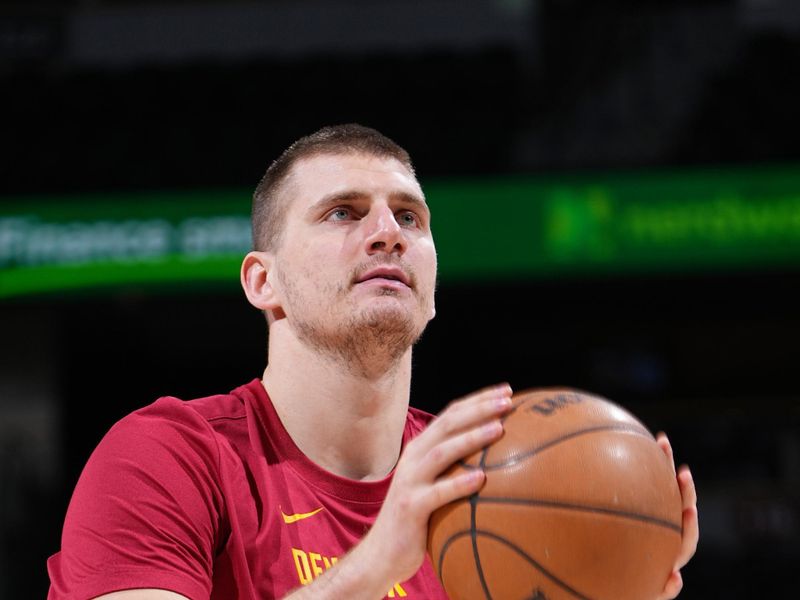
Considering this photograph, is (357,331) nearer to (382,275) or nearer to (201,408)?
(382,275)

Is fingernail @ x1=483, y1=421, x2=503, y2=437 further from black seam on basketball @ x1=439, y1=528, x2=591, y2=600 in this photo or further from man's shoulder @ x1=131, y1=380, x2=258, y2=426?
man's shoulder @ x1=131, y1=380, x2=258, y2=426

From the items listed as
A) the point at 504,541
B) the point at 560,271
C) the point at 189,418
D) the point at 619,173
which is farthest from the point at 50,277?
the point at 504,541

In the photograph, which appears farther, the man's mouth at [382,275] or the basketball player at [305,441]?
the man's mouth at [382,275]

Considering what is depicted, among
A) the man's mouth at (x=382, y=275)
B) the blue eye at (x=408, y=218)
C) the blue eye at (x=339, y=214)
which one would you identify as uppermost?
the blue eye at (x=339, y=214)

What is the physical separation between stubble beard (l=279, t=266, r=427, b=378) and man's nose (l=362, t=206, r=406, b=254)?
0.12 metres

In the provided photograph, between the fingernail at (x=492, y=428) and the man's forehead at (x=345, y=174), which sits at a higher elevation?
the man's forehead at (x=345, y=174)

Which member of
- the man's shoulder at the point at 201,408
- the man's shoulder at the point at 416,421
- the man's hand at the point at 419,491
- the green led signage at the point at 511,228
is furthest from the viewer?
the green led signage at the point at 511,228

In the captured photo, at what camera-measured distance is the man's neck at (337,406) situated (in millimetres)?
2699

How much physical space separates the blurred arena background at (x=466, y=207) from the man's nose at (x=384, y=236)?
6382 millimetres

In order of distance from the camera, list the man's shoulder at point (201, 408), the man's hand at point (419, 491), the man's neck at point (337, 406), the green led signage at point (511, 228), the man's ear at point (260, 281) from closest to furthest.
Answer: the man's hand at point (419, 491), the man's shoulder at point (201, 408), the man's neck at point (337, 406), the man's ear at point (260, 281), the green led signage at point (511, 228)

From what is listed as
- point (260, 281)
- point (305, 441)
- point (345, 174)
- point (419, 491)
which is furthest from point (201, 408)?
point (419, 491)

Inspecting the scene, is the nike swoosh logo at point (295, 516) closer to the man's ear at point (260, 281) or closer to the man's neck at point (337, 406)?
the man's neck at point (337, 406)

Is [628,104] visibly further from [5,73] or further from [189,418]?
[189,418]

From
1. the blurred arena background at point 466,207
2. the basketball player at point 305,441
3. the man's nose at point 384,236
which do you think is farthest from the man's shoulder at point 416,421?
the blurred arena background at point 466,207
